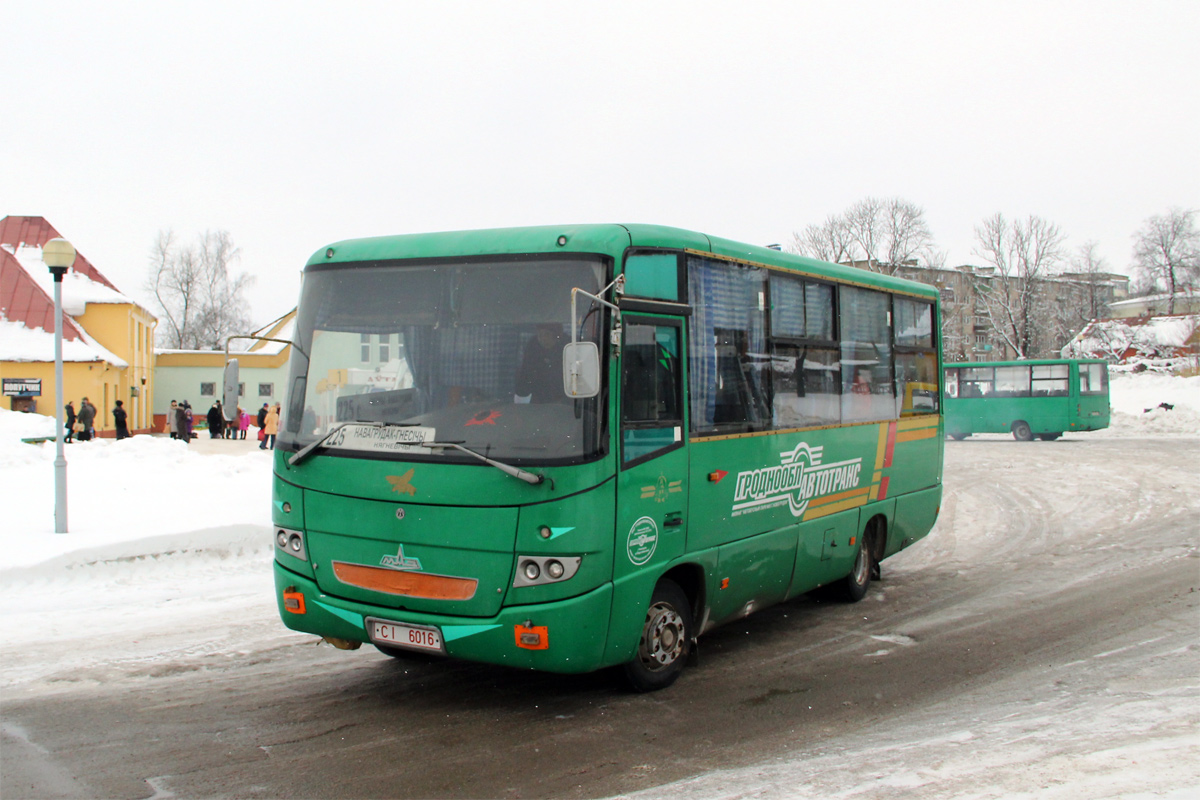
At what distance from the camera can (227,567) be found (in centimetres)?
1080

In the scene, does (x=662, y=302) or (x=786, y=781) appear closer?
(x=786, y=781)

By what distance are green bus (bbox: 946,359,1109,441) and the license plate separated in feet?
114

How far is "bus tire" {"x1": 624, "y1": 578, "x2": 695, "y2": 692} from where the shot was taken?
619 centimetres

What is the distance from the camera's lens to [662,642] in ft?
20.8

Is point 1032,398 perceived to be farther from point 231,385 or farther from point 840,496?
point 231,385

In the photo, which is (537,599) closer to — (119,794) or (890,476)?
(119,794)

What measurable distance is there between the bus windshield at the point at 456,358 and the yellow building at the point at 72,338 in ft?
115

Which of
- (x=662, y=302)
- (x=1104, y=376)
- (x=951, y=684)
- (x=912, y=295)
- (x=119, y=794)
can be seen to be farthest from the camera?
(x=1104, y=376)

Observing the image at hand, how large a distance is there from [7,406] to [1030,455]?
3737 centimetres

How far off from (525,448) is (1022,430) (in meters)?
35.1

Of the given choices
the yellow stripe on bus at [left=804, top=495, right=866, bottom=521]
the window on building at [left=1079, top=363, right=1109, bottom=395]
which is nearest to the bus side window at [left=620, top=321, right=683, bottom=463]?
the yellow stripe on bus at [left=804, top=495, right=866, bottom=521]

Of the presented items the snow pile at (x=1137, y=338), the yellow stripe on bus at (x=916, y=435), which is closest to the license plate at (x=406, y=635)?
the yellow stripe on bus at (x=916, y=435)

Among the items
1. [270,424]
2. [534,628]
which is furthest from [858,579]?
[270,424]

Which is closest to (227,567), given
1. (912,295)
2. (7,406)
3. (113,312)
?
(912,295)
